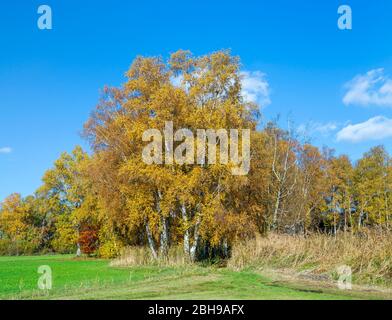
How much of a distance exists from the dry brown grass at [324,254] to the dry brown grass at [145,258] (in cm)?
427

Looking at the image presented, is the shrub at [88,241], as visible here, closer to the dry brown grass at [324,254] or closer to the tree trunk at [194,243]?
the tree trunk at [194,243]

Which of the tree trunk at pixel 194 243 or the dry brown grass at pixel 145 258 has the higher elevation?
the tree trunk at pixel 194 243

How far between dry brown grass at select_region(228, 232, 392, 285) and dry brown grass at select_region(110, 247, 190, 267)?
4265 mm

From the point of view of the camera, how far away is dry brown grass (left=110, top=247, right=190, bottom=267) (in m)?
23.9

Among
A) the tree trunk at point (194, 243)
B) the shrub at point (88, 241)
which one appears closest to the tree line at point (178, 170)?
the tree trunk at point (194, 243)

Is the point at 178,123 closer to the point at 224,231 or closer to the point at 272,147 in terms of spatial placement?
the point at 224,231

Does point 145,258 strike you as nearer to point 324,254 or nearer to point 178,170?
point 178,170

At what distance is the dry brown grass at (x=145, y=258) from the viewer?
23875 millimetres

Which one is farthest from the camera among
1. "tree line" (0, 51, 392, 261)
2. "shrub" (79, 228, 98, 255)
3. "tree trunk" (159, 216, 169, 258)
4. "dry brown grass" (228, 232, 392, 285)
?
"shrub" (79, 228, 98, 255)

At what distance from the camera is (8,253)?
187 ft

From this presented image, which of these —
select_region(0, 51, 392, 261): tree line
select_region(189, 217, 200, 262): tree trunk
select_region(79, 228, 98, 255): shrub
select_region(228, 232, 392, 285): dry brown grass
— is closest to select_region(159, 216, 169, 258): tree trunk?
select_region(0, 51, 392, 261): tree line

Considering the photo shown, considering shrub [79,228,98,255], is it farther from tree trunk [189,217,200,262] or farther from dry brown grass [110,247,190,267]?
tree trunk [189,217,200,262]

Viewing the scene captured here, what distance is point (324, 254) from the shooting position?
16.8 metres
